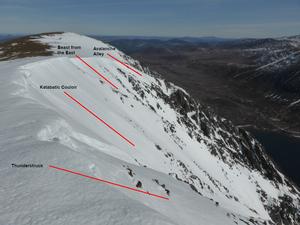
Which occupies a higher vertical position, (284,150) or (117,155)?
(117,155)

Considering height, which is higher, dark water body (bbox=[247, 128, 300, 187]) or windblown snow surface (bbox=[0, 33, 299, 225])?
windblown snow surface (bbox=[0, 33, 299, 225])

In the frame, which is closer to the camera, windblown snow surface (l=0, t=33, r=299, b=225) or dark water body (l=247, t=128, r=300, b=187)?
windblown snow surface (l=0, t=33, r=299, b=225)

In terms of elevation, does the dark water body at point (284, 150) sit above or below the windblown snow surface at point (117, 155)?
below

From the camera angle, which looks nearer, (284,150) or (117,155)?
(117,155)

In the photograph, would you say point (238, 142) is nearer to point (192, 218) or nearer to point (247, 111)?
point (192, 218)

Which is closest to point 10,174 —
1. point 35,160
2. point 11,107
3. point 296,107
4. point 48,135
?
point 35,160

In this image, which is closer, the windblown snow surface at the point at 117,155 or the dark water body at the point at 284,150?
the windblown snow surface at the point at 117,155
